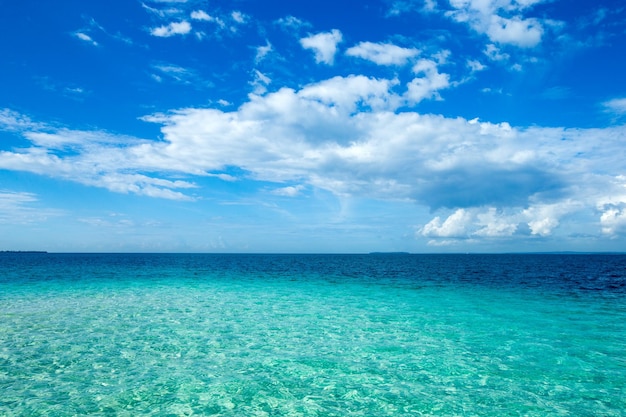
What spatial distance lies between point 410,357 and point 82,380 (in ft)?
31.5

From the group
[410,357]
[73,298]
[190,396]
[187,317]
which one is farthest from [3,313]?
[410,357]

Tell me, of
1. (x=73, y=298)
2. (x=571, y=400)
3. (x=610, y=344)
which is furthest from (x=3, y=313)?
(x=610, y=344)

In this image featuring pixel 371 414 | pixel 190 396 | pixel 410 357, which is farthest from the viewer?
pixel 410 357

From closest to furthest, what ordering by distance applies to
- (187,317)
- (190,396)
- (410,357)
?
(190,396) → (410,357) → (187,317)

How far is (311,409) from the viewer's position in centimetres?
855

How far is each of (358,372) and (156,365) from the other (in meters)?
5.98

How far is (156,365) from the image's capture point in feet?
36.7

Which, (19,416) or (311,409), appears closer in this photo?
(19,416)

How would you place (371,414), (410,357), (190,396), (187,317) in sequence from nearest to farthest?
(371,414) < (190,396) < (410,357) < (187,317)

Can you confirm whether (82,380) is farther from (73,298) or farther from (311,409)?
(73,298)

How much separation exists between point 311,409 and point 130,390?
4.52 meters

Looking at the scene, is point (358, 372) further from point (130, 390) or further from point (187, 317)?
point (187, 317)

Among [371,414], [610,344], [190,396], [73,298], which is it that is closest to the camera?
[371,414]

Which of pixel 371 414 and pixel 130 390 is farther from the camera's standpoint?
pixel 130 390
